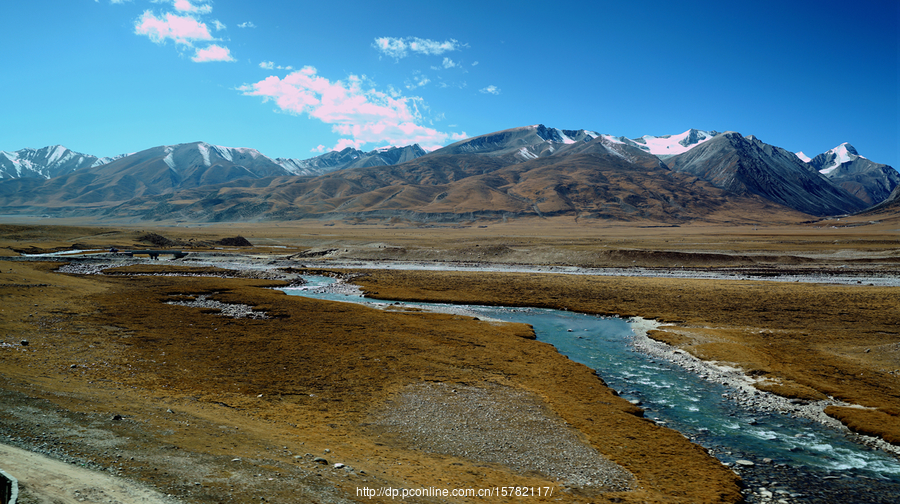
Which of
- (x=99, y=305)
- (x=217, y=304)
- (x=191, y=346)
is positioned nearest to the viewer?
(x=191, y=346)

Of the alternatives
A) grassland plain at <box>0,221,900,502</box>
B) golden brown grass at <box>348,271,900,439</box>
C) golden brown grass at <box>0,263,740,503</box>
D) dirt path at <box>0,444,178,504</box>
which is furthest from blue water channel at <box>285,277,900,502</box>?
dirt path at <box>0,444,178,504</box>

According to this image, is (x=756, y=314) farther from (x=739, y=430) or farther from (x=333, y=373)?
(x=333, y=373)

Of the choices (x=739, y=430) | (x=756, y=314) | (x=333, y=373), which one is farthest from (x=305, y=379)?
(x=756, y=314)

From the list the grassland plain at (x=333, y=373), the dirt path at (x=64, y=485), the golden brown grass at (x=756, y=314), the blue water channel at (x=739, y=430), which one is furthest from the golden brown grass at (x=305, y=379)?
the golden brown grass at (x=756, y=314)

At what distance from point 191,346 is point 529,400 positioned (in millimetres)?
18325

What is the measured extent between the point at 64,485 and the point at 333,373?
12451 mm

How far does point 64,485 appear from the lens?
9086 millimetres

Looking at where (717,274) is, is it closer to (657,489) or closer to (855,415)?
(855,415)

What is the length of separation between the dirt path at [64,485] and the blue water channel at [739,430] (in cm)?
1625

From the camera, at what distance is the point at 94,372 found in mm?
18953

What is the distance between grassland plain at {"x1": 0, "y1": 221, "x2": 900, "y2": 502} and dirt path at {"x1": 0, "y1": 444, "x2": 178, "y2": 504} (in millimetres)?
429

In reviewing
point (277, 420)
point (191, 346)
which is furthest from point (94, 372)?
point (277, 420)

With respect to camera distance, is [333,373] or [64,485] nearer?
[64,485]

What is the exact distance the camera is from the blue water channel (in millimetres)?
13805
